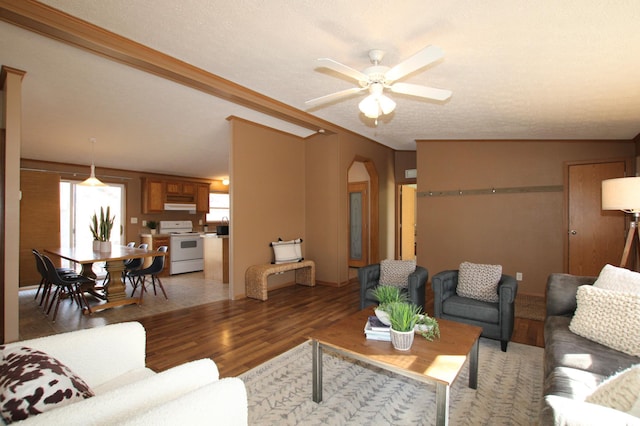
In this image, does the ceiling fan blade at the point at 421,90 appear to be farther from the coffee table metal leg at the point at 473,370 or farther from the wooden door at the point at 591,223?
the wooden door at the point at 591,223

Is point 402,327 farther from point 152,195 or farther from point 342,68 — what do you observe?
point 152,195

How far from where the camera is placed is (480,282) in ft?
10.4

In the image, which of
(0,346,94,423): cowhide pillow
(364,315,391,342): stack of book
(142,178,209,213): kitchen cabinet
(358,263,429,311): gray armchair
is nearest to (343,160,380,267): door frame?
(358,263,429,311): gray armchair

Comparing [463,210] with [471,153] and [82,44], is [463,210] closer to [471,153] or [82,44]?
[471,153]

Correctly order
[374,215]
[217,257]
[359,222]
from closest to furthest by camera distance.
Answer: [217,257] → [374,215] → [359,222]

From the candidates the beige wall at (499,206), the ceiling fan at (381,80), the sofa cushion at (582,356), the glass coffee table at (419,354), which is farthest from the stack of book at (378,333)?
the beige wall at (499,206)

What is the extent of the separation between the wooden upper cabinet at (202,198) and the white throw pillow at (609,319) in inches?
308

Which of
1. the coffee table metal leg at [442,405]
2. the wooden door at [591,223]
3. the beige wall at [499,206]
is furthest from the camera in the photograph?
the beige wall at [499,206]

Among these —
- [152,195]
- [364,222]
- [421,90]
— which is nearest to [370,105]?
[421,90]

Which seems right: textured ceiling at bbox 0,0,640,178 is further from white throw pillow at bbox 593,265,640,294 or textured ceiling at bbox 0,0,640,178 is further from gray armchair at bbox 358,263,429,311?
gray armchair at bbox 358,263,429,311

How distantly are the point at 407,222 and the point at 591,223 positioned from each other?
11.7 ft

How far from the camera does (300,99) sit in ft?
13.0

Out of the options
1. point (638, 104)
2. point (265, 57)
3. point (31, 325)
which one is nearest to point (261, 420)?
point (265, 57)

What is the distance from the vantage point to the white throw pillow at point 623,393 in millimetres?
1017
